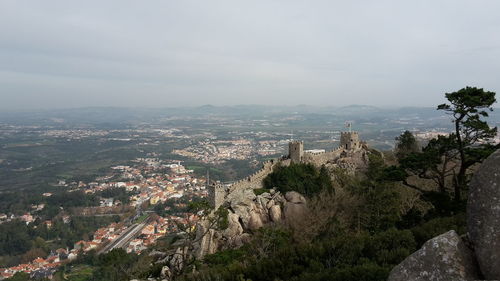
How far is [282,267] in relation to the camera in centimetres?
991

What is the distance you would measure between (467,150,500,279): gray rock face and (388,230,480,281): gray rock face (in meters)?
0.13

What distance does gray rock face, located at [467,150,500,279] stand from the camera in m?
3.81

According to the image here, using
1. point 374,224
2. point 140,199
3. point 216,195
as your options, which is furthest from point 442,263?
point 140,199

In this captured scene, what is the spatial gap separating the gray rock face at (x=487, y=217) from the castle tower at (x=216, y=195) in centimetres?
1766

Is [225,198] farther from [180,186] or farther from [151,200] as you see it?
[180,186]

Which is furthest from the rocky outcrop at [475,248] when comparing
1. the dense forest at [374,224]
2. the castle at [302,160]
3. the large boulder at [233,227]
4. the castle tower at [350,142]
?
the castle tower at [350,142]

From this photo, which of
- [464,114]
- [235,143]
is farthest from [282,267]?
[235,143]

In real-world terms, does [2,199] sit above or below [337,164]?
below

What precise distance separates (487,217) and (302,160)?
23656mm

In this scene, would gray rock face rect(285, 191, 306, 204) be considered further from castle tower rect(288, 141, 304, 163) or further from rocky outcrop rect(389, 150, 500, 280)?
rocky outcrop rect(389, 150, 500, 280)

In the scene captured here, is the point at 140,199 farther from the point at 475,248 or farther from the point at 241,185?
the point at 475,248

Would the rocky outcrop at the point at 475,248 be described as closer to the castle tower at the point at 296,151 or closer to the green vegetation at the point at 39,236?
the castle tower at the point at 296,151

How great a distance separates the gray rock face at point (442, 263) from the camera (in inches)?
155

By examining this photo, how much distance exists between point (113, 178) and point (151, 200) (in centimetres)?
2225
